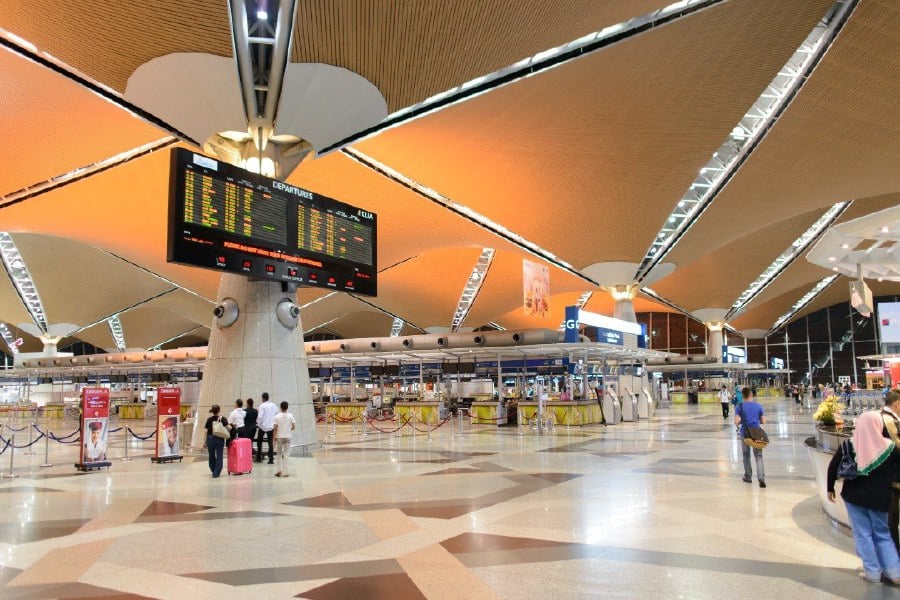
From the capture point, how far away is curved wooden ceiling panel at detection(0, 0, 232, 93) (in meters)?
11.7

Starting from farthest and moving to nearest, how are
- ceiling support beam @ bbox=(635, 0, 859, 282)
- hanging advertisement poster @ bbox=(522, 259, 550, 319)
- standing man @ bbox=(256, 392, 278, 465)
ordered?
hanging advertisement poster @ bbox=(522, 259, 550, 319)
ceiling support beam @ bbox=(635, 0, 859, 282)
standing man @ bbox=(256, 392, 278, 465)

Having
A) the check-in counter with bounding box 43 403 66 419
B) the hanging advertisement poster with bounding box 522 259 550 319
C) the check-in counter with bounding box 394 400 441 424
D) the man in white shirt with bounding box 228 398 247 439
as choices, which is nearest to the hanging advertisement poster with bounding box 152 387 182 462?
the man in white shirt with bounding box 228 398 247 439

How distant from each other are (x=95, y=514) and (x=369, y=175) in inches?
710

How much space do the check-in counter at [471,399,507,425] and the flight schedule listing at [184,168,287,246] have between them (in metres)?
14.2

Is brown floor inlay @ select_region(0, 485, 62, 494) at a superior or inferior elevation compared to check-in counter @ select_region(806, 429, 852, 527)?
inferior

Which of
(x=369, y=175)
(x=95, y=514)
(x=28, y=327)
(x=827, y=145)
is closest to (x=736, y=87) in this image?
(x=827, y=145)

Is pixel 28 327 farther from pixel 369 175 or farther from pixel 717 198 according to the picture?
pixel 717 198

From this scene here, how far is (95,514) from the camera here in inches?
333

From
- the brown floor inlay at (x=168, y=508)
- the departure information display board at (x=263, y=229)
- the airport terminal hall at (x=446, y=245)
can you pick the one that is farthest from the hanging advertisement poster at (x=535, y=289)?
the brown floor inlay at (x=168, y=508)

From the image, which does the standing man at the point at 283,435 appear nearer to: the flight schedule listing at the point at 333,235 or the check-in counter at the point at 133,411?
the flight schedule listing at the point at 333,235

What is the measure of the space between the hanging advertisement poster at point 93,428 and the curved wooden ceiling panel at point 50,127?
24.6 feet

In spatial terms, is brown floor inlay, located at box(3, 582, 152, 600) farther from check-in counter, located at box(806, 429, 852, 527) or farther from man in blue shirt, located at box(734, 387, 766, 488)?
man in blue shirt, located at box(734, 387, 766, 488)

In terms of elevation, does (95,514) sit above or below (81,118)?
below

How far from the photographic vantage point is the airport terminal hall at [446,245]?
6.07m
